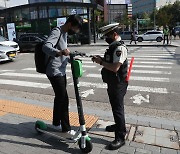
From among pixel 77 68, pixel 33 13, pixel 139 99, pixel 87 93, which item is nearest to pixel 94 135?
pixel 77 68

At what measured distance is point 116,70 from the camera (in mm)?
3088

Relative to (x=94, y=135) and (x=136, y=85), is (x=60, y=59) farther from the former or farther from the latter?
(x=136, y=85)

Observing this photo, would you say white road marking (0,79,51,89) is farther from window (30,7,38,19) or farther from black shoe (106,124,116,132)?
window (30,7,38,19)

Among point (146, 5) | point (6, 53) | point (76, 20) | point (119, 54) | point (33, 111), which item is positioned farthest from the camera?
point (146, 5)

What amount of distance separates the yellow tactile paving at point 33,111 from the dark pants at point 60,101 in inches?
22.8

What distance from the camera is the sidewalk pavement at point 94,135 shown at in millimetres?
3371

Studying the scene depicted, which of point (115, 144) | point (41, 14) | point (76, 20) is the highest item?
point (41, 14)

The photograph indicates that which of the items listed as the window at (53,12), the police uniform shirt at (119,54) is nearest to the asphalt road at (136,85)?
the police uniform shirt at (119,54)

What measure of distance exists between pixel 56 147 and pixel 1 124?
A: 58.5 inches

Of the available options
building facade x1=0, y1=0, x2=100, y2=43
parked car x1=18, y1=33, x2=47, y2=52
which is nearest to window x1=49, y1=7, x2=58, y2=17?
building facade x1=0, y1=0, x2=100, y2=43

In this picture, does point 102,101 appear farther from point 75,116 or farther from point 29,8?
point 29,8

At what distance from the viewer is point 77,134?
3.38 metres

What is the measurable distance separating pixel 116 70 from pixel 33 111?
8.57 ft

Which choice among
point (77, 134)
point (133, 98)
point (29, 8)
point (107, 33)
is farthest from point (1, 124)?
point (29, 8)
